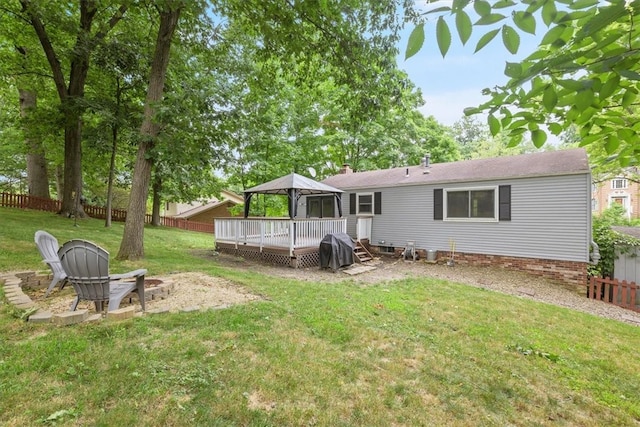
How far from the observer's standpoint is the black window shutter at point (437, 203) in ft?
34.8

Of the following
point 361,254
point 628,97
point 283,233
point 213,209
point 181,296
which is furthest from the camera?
point 213,209

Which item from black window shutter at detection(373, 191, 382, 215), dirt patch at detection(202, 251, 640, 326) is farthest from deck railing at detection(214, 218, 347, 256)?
black window shutter at detection(373, 191, 382, 215)

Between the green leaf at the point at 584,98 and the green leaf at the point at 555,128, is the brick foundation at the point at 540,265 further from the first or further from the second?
the green leaf at the point at 584,98

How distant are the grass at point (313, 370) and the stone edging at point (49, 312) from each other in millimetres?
127

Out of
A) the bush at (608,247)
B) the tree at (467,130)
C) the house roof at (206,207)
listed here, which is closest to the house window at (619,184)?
the tree at (467,130)

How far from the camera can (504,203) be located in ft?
30.5

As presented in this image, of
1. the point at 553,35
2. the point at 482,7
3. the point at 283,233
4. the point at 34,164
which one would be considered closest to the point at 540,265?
the point at 283,233

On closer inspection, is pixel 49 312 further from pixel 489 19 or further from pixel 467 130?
pixel 467 130

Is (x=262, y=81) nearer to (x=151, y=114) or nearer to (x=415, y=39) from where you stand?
(x=151, y=114)

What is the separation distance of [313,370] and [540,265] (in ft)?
29.1

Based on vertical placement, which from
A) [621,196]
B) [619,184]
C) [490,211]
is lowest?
[490,211]

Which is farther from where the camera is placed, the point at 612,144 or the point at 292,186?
the point at 292,186

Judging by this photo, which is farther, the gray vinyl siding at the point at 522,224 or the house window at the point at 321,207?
the house window at the point at 321,207

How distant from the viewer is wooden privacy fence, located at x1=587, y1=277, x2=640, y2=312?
7.11m
